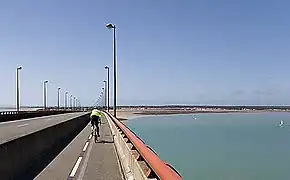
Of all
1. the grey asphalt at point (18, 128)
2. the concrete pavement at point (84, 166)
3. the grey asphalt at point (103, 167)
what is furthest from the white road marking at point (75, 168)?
the grey asphalt at point (18, 128)

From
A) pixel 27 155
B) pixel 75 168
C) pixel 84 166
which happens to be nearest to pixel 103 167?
pixel 84 166

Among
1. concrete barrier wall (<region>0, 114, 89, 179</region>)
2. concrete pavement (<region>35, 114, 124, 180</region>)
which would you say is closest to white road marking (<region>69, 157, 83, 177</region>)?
concrete pavement (<region>35, 114, 124, 180</region>)

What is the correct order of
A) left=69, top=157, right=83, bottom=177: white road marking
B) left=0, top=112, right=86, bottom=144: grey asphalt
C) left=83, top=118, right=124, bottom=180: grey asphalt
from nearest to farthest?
left=83, top=118, right=124, bottom=180: grey asphalt
left=69, top=157, right=83, bottom=177: white road marking
left=0, top=112, right=86, bottom=144: grey asphalt

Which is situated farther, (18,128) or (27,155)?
(18,128)

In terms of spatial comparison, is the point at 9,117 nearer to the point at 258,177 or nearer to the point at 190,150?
the point at 190,150

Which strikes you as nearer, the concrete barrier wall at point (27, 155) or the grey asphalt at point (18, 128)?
the concrete barrier wall at point (27, 155)

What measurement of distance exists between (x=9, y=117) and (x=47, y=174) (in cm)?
4430

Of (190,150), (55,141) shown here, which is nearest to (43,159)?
(55,141)

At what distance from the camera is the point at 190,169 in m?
29.4

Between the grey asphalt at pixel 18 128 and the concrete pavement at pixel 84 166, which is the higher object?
the grey asphalt at pixel 18 128

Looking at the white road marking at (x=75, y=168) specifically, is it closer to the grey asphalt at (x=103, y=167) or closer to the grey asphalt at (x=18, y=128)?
the grey asphalt at (x=103, y=167)

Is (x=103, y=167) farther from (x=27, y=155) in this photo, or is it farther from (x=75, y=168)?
(x=27, y=155)

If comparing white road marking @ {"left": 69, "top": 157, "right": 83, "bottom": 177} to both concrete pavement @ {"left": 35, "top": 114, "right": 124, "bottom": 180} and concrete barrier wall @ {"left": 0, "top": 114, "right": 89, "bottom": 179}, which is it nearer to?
concrete pavement @ {"left": 35, "top": 114, "right": 124, "bottom": 180}

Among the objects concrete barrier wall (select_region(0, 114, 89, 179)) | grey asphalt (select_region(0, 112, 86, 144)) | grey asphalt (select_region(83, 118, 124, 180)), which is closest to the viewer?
concrete barrier wall (select_region(0, 114, 89, 179))
